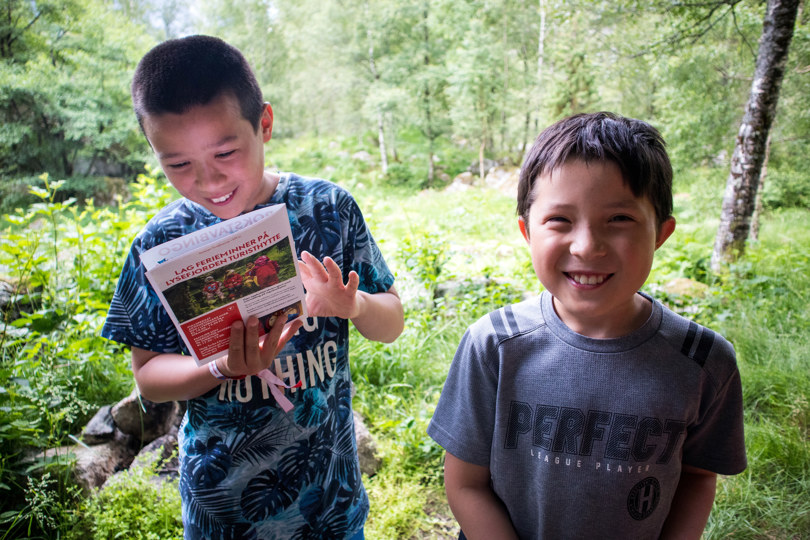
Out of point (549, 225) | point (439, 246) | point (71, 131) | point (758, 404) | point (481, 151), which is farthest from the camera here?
point (481, 151)

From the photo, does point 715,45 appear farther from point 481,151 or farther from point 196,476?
point 196,476

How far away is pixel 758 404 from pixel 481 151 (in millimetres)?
11025

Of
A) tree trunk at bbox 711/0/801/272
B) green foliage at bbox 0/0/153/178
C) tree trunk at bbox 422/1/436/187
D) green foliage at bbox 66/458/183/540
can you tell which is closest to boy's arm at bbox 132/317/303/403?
green foliage at bbox 66/458/183/540

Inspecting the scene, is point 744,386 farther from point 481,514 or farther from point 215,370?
point 215,370

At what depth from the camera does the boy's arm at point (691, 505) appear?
78 cm

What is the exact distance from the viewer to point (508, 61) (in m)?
11.5

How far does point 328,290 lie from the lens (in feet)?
2.70


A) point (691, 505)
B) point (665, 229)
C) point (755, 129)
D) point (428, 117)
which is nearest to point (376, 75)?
point (428, 117)

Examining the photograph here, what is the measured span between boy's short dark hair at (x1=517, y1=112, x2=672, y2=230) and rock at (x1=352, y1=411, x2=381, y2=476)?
1.46 metres

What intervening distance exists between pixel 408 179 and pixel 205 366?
1228 centimetres

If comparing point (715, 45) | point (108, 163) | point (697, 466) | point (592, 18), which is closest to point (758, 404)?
point (697, 466)

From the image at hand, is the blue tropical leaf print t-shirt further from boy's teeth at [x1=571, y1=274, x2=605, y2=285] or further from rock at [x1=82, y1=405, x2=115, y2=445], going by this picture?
rock at [x1=82, y1=405, x2=115, y2=445]

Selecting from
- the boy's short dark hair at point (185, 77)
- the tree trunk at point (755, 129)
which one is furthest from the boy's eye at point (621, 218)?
the tree trunk at point (755, 129)

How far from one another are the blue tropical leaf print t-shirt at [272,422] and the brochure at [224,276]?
124 mm
